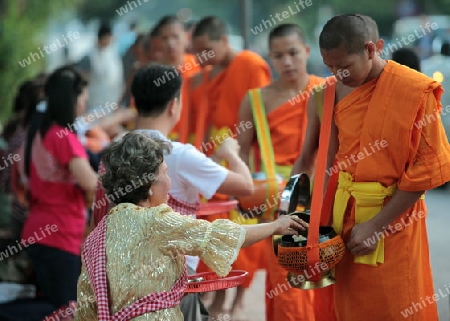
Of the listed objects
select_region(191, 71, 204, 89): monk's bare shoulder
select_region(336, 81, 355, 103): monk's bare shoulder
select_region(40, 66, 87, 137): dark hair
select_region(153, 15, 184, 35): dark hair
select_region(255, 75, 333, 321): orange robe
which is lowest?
select_region(255, 75, 333, 321): orange robe

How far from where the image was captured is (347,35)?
13.7 ft

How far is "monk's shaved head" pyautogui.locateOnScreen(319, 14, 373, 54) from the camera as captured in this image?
4.18 m

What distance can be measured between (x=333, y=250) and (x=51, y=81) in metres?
2.50

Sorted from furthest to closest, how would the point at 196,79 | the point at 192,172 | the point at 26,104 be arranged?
the point at 196,79, the point at 26,104, the point at 192,172

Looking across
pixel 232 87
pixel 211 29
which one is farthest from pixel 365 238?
pixel 211 29

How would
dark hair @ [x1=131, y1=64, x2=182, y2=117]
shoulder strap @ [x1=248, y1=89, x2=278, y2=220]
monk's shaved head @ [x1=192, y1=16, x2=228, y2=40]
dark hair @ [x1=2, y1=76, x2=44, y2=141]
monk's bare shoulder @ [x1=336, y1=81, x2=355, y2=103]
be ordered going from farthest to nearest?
monk's shaved head @ [x1=192, y1=16, x2=228, y2=40]
dark hair @ [x1=2, y1=76, x2=44, y2=141]
shoulder strap @ [x1=248, y1=89, x2=278, y2=220]
dark hair @ [x1=131, y1=64, x2=182, y2=117]
monk's bare shoulder @ [x1=336, y1=81, x2=355, y2=103]

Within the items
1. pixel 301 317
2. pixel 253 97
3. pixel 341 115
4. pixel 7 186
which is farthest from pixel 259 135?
pixel 7 186

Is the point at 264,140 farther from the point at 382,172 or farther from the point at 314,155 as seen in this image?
the point at 382,172

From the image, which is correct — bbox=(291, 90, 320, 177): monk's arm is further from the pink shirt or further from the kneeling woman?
the pink shirt

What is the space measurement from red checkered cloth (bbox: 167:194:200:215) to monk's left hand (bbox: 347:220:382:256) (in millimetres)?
807

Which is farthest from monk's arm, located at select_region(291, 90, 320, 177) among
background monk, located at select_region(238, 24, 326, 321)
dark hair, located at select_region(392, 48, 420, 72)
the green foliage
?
the green foliage

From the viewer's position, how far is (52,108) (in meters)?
5.91

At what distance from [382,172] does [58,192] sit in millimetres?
2353

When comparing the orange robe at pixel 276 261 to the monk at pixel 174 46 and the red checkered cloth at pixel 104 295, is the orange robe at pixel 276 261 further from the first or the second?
the monk at pixel 174 46
